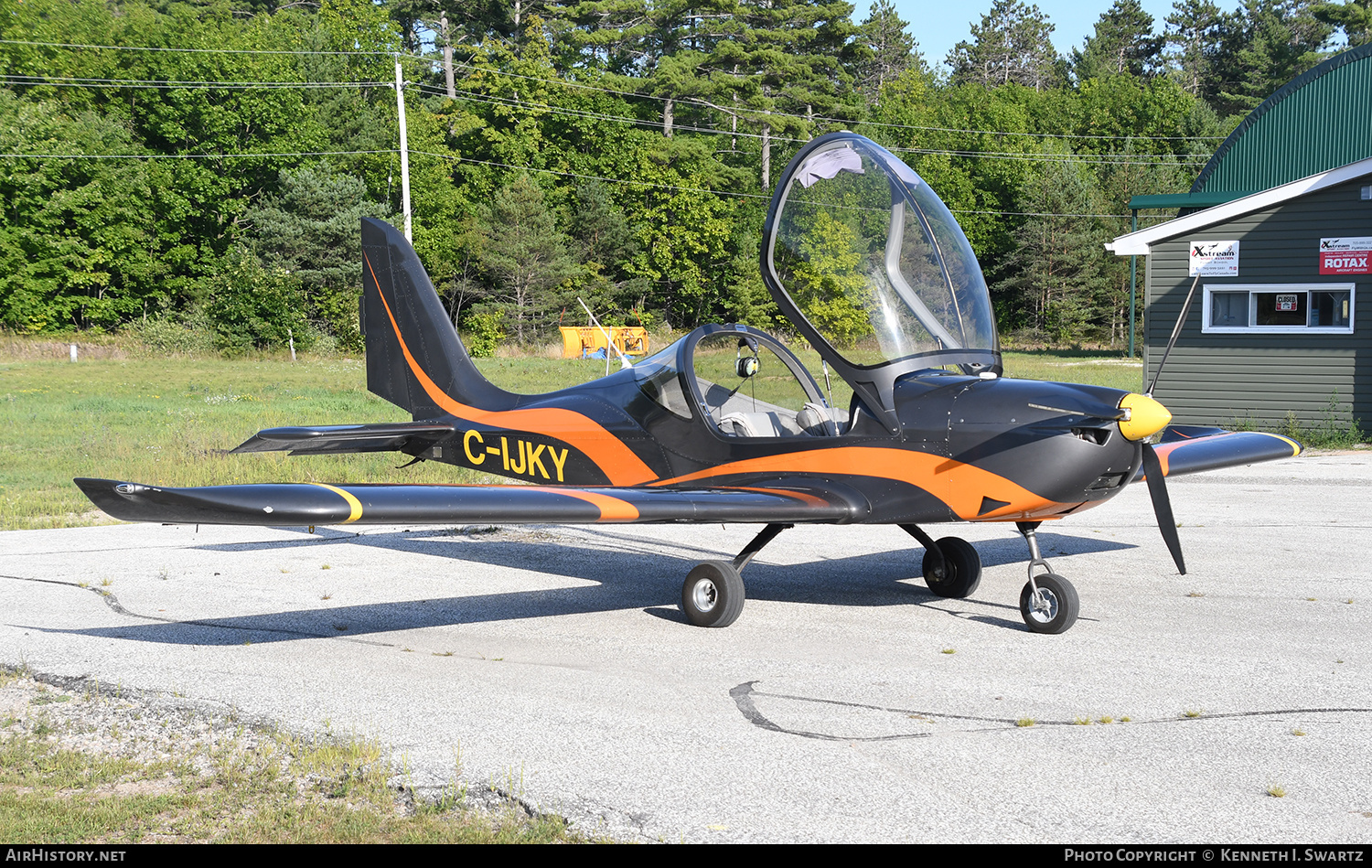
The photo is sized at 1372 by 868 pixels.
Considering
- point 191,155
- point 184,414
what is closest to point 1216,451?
point 184,414

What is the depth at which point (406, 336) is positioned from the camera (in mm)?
10852

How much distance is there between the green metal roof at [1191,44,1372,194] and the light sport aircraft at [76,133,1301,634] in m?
24.3

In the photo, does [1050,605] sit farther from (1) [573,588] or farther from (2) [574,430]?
(2) [574,430]

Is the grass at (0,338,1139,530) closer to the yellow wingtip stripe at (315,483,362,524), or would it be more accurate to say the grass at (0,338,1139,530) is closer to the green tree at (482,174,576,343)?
the yellow wingtip stripe at (315,483,362,524)

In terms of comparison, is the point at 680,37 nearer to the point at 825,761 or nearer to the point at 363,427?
the point at 363,427

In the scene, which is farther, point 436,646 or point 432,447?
point 432,447

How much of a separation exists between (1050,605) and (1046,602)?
1.3 inches

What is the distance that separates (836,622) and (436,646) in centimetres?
274

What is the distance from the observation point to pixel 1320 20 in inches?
3273

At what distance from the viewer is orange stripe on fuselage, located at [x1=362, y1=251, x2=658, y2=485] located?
8.95 metres

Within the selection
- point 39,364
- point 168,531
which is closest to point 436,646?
point 168,531

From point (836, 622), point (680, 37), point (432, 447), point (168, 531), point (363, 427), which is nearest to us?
point (836, 622)

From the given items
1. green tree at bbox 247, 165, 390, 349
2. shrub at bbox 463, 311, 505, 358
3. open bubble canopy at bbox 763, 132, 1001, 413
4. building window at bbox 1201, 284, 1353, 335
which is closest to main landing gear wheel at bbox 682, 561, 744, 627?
open bubble canopy at bbox 763, 132, 1001, 413

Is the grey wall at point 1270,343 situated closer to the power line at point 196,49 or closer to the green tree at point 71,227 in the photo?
the power line at point 196,49
